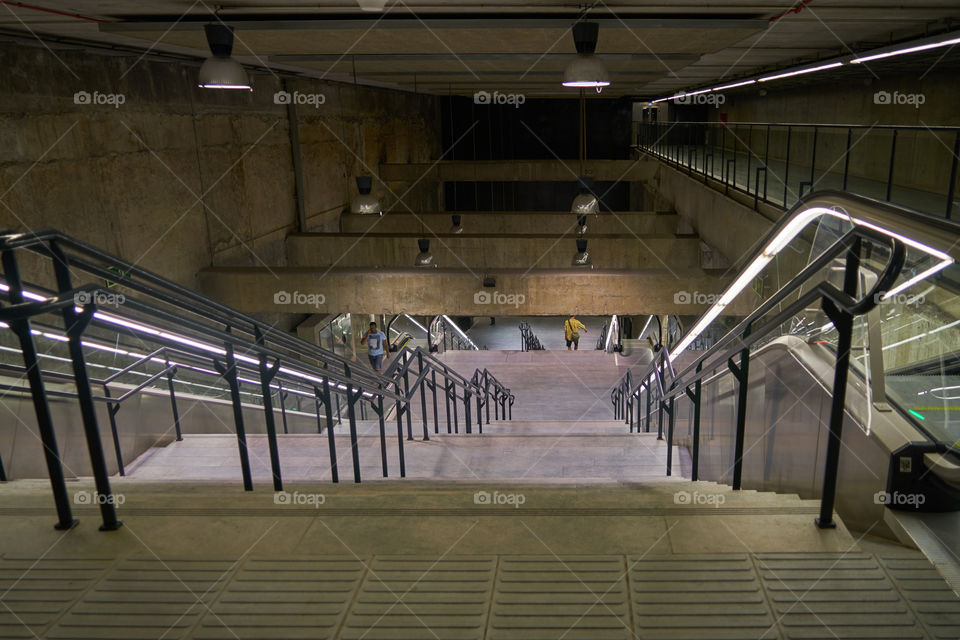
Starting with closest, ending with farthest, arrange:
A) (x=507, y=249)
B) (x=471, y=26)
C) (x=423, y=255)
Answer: (x=471, y=26), (x=423, y=255), (x=507, y=249)

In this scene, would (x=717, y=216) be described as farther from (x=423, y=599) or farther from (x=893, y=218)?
(x=423, y=599)

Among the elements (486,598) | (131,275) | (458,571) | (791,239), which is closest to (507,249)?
(791,239)

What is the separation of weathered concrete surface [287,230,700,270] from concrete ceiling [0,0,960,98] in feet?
10.6

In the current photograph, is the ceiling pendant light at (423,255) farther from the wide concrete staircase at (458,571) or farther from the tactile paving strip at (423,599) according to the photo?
the tactile paving strip at (423,599)

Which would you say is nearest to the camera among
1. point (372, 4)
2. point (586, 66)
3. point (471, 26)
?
point (372, 4)

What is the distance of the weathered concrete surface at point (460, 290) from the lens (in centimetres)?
808

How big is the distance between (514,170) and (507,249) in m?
6.08

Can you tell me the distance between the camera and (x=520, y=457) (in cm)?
582

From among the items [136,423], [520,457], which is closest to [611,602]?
[520,457]

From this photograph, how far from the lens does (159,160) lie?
7832 mm

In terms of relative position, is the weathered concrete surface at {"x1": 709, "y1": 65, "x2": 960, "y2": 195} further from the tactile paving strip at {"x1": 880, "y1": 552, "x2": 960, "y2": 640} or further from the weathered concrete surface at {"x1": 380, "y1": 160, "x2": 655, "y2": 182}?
the tactile paving strip at {"x1": 880, "y1": 552, "x2": 960, "y2": 640}

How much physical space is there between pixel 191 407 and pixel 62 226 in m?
2.14

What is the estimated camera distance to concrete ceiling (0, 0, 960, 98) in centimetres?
435

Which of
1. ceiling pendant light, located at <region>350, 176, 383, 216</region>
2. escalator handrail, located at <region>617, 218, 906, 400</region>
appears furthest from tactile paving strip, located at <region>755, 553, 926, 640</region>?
ceiling pendant light, located at <region>350, 176, 383, 216</region>
